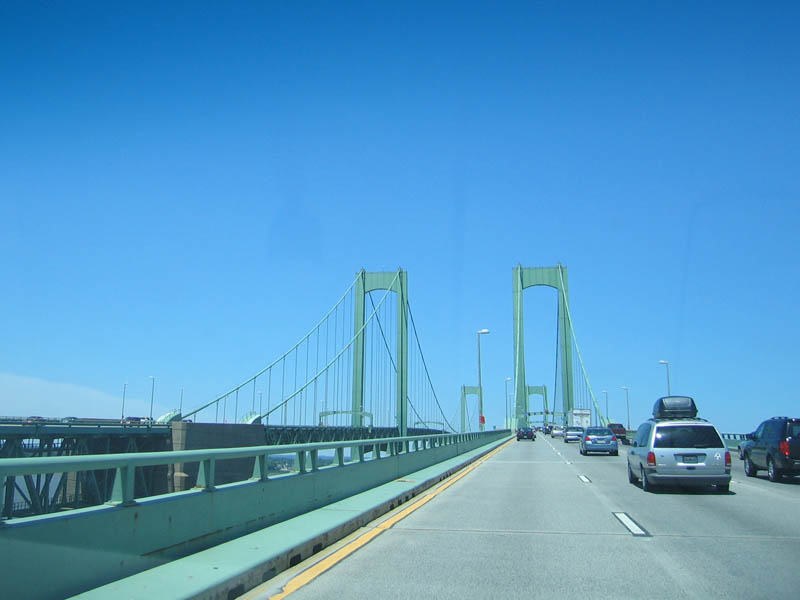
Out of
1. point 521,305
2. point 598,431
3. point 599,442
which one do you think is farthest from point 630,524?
point 521,305

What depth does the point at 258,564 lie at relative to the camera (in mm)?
6801

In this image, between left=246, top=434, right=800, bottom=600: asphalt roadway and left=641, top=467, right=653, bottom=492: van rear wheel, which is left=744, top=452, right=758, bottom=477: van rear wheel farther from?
left=246, top=434, right=800, bottom=600: asphalt roadway

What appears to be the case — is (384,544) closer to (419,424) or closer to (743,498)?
(743,498)

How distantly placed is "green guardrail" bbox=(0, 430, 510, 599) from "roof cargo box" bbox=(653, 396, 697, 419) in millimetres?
16887

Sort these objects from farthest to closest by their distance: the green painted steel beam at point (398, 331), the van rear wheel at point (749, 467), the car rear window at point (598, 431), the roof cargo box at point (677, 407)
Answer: the car rear window at point (598, 431), the green painted steel beam at point (398, 331), the roof cargo box at point (677, 407), the van rear wheel at point (749, 467)

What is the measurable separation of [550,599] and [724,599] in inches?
59.5

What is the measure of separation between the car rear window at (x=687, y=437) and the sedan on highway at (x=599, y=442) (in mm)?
20172

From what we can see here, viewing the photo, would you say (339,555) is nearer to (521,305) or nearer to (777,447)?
(777,447)

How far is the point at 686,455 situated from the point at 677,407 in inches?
359

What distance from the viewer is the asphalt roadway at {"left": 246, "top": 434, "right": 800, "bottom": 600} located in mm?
6793

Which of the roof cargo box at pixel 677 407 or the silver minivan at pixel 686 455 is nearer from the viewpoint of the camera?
the silver minivan at pixel 686 455

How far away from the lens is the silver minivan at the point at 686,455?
15.9 metres

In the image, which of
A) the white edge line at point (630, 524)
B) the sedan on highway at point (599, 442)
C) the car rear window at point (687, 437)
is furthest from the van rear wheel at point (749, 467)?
the sedan on highway at point (599, 442)

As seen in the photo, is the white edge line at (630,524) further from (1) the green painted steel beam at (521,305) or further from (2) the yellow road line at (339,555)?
(1) the green painted steel beam at (521,305)
